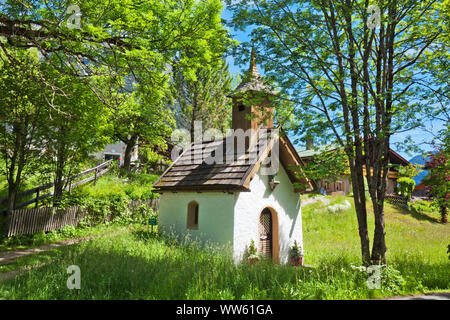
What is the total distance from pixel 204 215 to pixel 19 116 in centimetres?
873

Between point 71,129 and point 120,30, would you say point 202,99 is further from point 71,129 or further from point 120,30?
point 120,30

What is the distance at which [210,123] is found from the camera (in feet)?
79.2

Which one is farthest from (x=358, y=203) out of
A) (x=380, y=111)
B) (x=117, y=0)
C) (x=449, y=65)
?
(x=117, y=0)

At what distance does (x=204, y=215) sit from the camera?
37.1ft

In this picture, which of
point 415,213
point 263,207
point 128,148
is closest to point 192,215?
point 263,207

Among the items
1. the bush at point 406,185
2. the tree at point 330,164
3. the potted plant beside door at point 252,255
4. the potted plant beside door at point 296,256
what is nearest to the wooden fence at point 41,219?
the potted plant beside door at point 252,255

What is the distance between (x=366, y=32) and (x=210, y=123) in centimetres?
1736

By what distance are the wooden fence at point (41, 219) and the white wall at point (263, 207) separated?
914cm

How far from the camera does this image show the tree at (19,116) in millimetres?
11273

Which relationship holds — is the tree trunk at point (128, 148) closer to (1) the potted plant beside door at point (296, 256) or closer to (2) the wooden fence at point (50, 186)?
(2) the wooden fence at point (50, 186)

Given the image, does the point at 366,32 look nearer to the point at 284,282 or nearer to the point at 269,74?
the point at 269,74

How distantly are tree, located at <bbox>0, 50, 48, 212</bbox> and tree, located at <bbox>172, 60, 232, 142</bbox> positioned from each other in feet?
39.9

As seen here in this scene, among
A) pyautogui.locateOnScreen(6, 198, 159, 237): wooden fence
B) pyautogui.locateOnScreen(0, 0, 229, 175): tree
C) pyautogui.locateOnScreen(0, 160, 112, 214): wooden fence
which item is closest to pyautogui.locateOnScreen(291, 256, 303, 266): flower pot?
pyautogui.locateOnScreen(0, 0, 229, 175): tree
